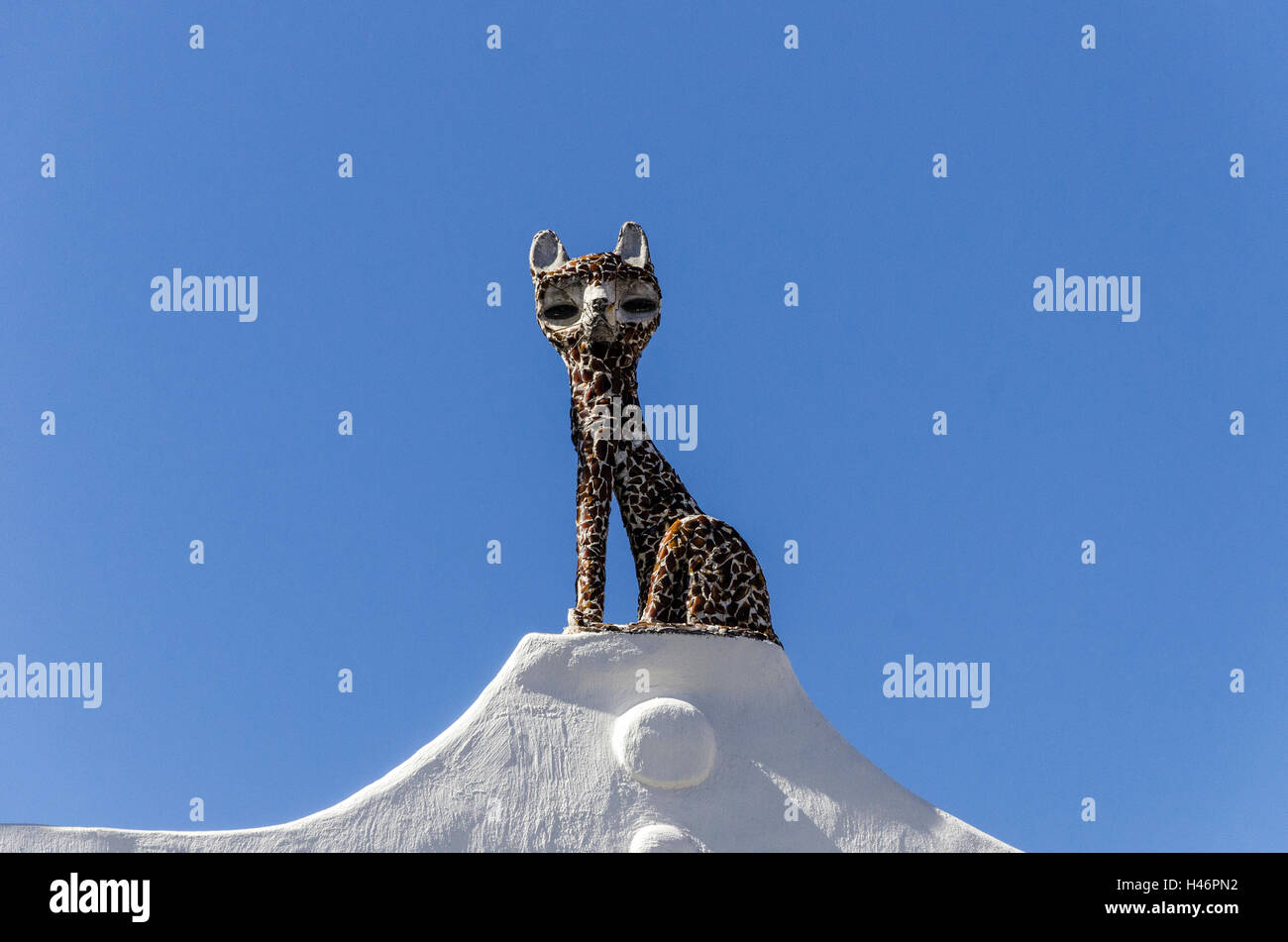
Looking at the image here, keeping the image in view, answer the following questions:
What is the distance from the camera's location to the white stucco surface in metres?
12.3

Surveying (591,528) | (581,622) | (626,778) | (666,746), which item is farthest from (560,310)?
(626,778)

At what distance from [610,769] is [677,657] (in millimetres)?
1018

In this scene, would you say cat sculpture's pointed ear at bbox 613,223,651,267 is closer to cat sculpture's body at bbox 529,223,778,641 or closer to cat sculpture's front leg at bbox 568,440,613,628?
cat sculpture's body at bbox 529,223,778,641

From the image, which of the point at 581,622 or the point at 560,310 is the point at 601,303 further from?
the point at 581,622

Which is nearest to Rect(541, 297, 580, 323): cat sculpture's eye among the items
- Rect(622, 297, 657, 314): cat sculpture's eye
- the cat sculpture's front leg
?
Rect(622, 297, 657, 314): cat sculpture's eye

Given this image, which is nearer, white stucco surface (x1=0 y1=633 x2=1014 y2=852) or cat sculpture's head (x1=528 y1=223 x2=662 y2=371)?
white stucco surface (x1=0 y1=633 x2=1014 y2=852)

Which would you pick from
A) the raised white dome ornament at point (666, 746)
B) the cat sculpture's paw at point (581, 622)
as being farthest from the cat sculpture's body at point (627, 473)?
the raised white dome ornament at point (666, 746)

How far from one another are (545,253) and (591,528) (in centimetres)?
250

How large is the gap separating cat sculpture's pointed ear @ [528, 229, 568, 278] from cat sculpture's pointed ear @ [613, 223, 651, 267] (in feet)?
1.59

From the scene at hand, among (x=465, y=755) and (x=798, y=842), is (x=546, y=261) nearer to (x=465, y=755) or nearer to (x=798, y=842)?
(x=465, y=755)

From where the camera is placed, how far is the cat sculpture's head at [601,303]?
555 inches
